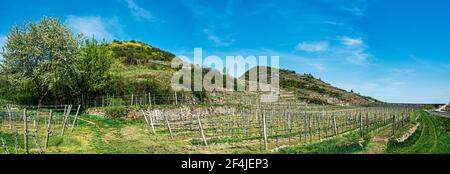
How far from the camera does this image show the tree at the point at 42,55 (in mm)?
37750

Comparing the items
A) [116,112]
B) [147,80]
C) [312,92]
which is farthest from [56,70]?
[312,92]

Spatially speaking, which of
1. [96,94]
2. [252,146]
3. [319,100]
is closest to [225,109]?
[96,94]

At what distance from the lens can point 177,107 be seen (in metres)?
44.7

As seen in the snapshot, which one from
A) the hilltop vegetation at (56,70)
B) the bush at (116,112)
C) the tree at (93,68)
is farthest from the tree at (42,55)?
the bush at (116,112)

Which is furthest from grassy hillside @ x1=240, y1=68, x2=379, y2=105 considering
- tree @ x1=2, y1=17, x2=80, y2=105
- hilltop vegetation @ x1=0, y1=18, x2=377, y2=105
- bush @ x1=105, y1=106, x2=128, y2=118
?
tree @ x1=2, y1=17, x2=80, y2=105

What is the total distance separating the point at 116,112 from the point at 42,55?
371 inches

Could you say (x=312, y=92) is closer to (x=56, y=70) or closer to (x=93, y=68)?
(x=93, y=68)

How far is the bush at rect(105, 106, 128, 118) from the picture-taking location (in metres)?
38.3

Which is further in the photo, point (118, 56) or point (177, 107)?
point (118, 56)

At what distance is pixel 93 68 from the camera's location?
143 ft

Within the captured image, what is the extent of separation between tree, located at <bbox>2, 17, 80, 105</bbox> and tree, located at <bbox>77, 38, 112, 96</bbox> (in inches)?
105

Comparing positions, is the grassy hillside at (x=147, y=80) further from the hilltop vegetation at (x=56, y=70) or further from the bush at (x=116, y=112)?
the bush at (x=116, y=112)
